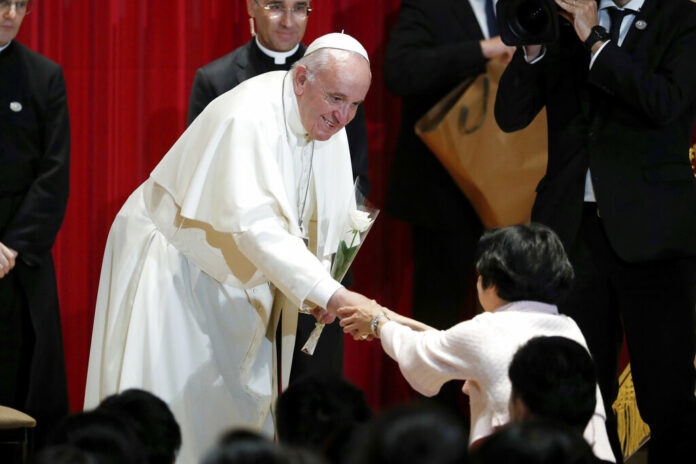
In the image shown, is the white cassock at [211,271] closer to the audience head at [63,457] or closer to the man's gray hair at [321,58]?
the man's gray hair at [321,58]

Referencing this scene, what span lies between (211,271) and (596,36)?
5.63ft

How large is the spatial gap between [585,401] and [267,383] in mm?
1670

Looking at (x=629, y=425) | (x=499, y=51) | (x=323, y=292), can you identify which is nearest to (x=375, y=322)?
(x=323, y=292)

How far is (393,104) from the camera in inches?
224

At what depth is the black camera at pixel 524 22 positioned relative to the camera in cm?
421

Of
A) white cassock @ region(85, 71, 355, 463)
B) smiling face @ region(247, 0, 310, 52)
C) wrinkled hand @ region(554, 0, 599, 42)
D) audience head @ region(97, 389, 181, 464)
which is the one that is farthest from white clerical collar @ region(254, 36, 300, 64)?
audience head @ region(97, 389, 181, 464)

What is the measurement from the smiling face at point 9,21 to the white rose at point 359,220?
1.79m

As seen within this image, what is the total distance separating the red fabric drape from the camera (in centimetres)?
551

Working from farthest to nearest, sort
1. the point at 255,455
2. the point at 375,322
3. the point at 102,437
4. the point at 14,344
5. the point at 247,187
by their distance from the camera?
the point at 14,344, the point at 247,187, the point at 375,322, the point at 102,437, the point at 255,455

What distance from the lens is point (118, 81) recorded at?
5.52 m

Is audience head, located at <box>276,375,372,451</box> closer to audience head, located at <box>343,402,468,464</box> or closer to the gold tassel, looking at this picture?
audience head, located at <box>343,402,468,464</box>

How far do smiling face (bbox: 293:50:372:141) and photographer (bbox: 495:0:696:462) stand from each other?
86 cm

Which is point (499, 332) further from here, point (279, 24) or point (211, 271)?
point (279, 24)

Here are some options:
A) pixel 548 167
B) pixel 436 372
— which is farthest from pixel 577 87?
pixel 436 372
